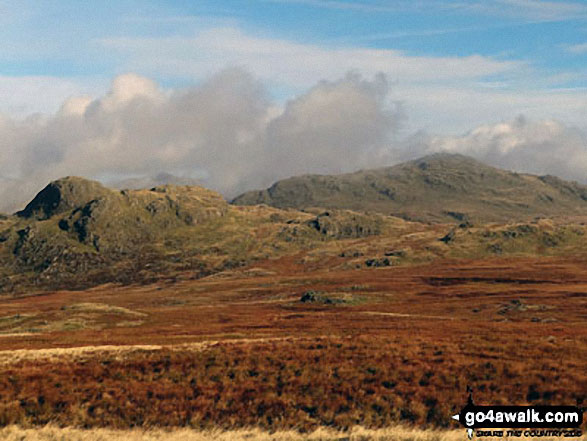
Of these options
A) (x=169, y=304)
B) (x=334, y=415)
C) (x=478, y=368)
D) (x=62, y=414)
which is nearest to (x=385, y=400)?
(x=334, y=415)

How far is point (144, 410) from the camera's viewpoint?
24109 mm

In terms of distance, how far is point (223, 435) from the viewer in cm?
2094

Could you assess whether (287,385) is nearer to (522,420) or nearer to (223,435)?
(223,435)

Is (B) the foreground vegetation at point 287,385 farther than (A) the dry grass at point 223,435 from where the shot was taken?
Yes

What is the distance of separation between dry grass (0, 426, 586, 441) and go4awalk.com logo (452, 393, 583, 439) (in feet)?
1.96

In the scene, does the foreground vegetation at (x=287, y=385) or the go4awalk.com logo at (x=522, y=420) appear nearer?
the go4awalk.com logo at (x=522, y=420)

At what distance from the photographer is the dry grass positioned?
66.0 feet

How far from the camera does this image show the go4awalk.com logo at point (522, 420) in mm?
20109

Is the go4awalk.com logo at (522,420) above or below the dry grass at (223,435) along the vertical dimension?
below

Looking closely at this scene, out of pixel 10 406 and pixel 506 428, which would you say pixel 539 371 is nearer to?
pixel 506 428

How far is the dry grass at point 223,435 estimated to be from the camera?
20.1m

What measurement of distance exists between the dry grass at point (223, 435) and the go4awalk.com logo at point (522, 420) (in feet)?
1.96

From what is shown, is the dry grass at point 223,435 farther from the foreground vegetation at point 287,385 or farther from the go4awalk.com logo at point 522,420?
the foreground vegetation at point 287,385

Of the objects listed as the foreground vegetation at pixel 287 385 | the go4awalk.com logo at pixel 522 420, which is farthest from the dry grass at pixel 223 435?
the foreground vegetation at pixel 287 385
